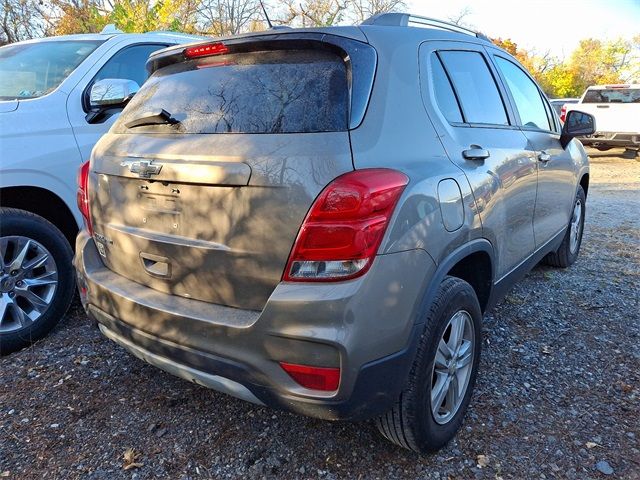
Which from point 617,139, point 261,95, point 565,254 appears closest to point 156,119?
point 261,95

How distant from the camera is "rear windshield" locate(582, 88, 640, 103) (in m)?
14.3

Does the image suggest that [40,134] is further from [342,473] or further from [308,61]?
[342,473]

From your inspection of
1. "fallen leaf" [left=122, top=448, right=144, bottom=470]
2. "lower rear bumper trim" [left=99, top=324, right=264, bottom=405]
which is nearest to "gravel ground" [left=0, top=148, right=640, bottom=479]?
"fallen leaf" [left=122, top=448, right=144, bottom=470]

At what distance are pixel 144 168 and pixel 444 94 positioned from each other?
4.74 ft

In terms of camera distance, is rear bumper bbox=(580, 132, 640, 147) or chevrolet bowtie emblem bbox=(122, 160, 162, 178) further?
rear bumper bbox=(580, 132, 640, 147)

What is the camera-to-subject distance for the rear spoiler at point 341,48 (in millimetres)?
2004

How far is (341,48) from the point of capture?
2.08 m

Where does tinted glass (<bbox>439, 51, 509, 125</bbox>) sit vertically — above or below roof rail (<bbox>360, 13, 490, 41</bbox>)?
below

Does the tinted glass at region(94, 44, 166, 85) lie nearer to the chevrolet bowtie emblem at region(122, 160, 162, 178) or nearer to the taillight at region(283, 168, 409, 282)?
the chevrolet bowtie emblem at region(122, 160, 162, 178)

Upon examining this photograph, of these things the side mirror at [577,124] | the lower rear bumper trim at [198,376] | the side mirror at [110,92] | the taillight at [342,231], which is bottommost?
the lower rear bumper trim at [198,376]

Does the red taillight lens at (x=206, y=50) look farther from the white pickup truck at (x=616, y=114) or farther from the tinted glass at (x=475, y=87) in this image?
the white pickup truck at (x=616, y=114)

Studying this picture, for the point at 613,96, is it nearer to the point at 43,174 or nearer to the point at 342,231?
the point at 43,174

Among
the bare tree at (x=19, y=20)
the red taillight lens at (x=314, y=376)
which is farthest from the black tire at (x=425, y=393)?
the bare tree at (x=19, y=20)

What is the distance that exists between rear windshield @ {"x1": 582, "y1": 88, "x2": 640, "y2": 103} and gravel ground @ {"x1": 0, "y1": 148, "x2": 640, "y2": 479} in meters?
13.2
